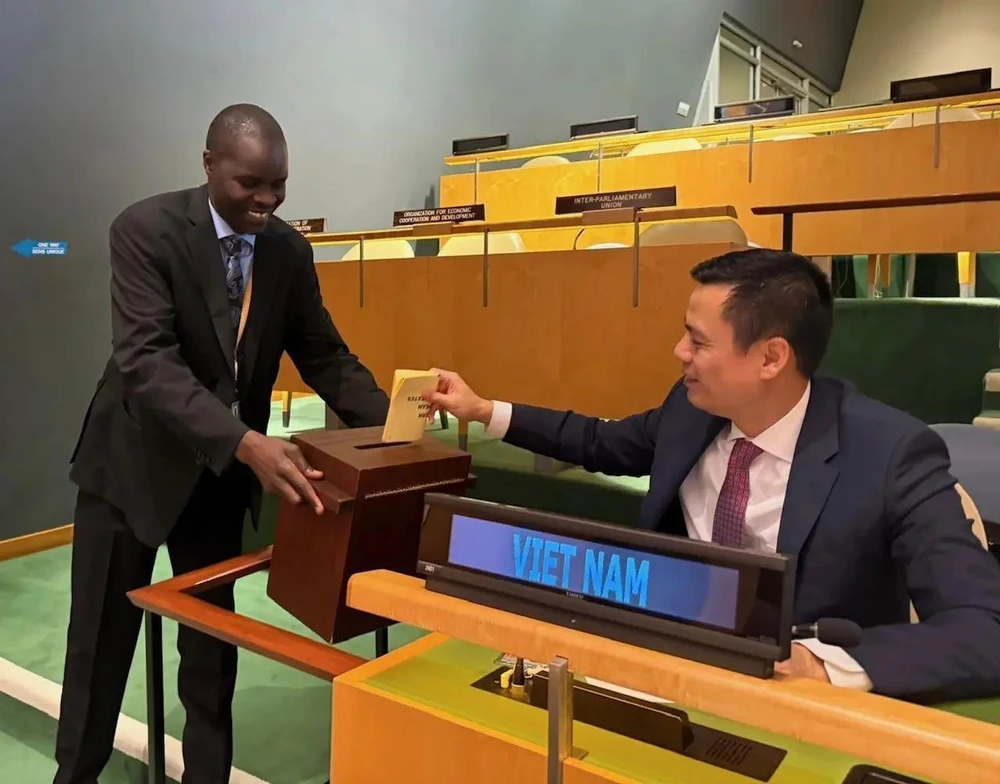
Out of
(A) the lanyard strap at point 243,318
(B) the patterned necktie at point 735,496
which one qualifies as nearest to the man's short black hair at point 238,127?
(A) the lanyard strap at point 243,318

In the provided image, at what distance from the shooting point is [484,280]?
2.76m

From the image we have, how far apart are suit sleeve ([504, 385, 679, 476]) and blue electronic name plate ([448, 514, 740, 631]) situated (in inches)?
28.2

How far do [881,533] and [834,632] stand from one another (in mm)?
403

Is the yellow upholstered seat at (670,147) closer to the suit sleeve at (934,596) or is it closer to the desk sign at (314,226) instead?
the desk sign at (314,226)

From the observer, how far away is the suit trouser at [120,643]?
5.26ft

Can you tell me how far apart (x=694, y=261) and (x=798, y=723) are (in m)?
1.88

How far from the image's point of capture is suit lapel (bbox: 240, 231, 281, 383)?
5.17 ft

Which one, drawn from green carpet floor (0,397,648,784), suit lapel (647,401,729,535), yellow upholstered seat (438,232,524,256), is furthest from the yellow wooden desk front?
yellow upholstered seat (438,232,524,256)

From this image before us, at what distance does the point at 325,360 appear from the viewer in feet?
5.71

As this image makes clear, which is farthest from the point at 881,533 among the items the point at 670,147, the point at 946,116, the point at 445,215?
the point at 670,147

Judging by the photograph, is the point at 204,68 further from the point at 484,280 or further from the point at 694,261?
the point at 694,261

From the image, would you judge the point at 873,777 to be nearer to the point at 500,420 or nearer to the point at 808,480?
the point at 808,480

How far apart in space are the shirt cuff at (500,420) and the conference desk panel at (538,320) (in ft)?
3.34

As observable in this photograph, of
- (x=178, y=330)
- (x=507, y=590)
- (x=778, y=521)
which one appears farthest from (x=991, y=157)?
(x=507, y=590)
